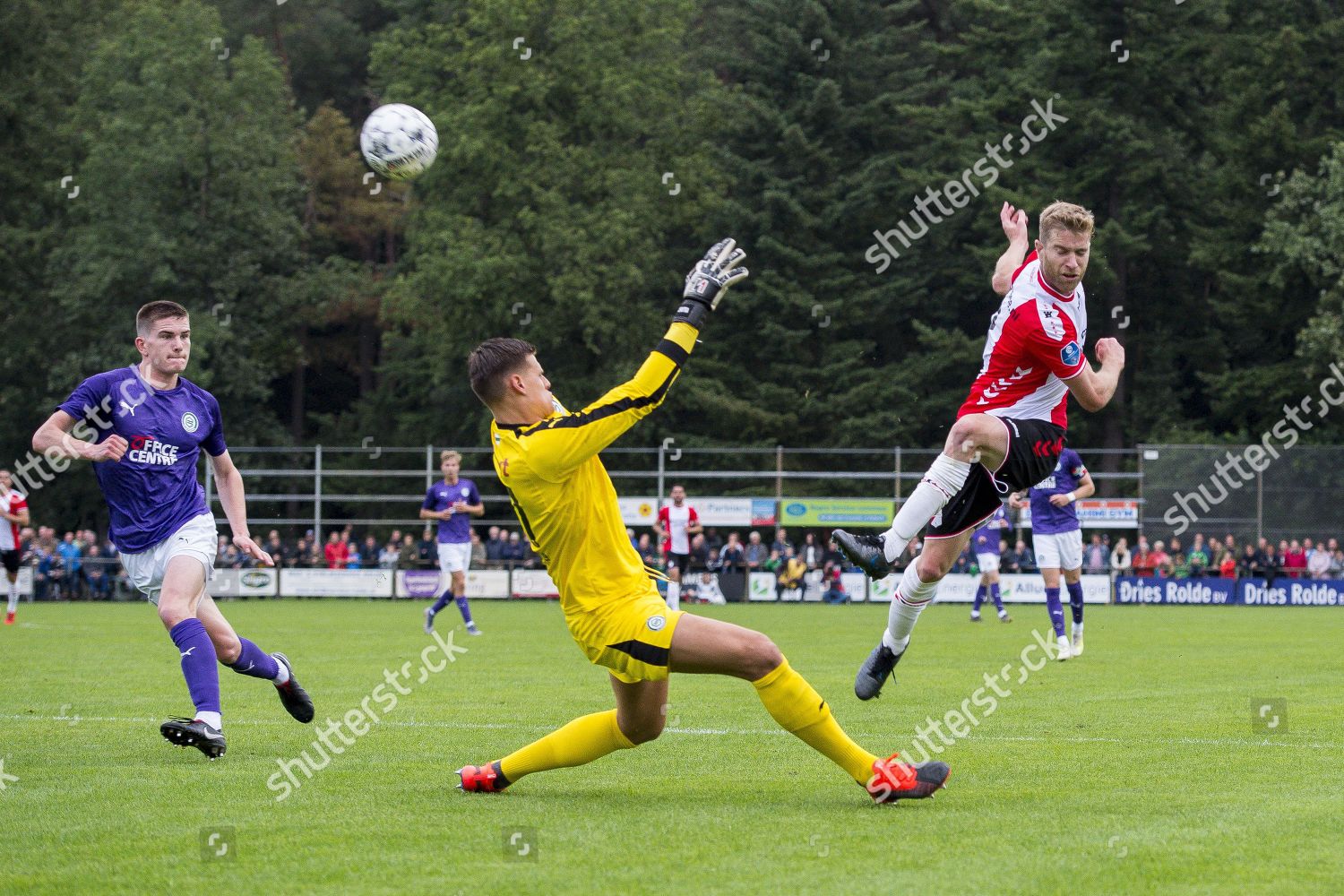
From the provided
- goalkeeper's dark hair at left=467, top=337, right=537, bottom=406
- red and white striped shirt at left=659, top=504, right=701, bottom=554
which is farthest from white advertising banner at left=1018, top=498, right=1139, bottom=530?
goalkeeper's dark hair at left=467, top=337, right=537, bottom=406

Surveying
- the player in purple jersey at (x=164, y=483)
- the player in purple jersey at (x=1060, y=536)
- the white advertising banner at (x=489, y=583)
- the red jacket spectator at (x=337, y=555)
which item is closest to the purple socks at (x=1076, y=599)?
the player in purple jersey at (x=1060, y=536)

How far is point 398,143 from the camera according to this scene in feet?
37.4

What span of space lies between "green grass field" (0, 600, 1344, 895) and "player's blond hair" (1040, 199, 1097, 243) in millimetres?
2714

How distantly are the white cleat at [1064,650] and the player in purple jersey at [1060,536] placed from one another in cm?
2

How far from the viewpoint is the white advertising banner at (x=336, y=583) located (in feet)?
125

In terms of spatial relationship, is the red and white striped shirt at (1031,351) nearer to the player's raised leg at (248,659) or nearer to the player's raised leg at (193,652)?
the player's raised leg at (248,659)

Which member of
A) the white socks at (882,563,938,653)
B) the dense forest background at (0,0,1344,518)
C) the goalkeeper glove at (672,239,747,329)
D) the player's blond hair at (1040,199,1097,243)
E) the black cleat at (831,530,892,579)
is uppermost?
the dense forest background at (0,0,1344,518)

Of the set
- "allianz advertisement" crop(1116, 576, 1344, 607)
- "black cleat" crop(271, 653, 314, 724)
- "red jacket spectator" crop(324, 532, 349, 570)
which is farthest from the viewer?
"red jacket spectator" crop(324, 532, 349, 570)

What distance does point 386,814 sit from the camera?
262 inches

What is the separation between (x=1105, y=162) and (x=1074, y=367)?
40955 mm

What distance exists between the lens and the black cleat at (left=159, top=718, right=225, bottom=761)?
8.10m

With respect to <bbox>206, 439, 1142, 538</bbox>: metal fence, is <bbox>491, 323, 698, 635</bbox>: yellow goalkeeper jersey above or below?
above

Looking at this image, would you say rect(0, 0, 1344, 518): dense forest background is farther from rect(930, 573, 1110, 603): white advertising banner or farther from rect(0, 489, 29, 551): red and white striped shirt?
rect(0, 489, 29, 551): red and white striped shirt

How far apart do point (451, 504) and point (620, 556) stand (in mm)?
15050
